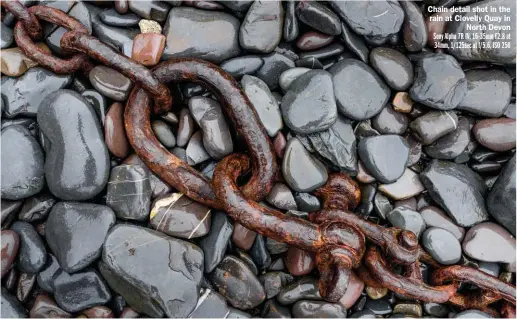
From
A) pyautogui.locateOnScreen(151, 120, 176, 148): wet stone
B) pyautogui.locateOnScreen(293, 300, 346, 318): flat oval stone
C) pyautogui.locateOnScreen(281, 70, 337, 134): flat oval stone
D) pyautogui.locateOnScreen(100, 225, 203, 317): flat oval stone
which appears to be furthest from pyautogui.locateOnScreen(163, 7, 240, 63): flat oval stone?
pyautogui.locateOnScreen(293, 300, 346, 318): flat oval stone

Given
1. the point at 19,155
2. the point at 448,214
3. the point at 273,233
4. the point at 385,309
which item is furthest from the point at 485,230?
the point at 19,155

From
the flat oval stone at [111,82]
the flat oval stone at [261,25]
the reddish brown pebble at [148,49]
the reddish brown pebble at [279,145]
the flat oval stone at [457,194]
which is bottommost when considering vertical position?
the flat oval stone at [457,194]

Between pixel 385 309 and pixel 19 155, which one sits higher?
pixel 19 155

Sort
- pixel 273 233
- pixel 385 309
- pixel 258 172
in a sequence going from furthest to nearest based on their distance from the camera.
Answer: pixel 385 309 → pixel 258 172 → pixel 273 233

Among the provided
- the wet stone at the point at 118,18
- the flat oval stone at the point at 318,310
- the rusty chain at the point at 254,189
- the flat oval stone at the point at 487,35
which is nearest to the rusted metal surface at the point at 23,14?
the rusty chain at the point at 254,189

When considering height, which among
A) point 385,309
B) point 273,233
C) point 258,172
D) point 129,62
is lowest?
point 385,309

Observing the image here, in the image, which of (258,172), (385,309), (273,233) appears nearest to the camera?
(273,233)

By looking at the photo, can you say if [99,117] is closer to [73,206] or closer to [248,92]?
[73,206]

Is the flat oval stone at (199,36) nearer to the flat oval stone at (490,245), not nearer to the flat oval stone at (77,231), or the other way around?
the flat oval stone at (77,231)
